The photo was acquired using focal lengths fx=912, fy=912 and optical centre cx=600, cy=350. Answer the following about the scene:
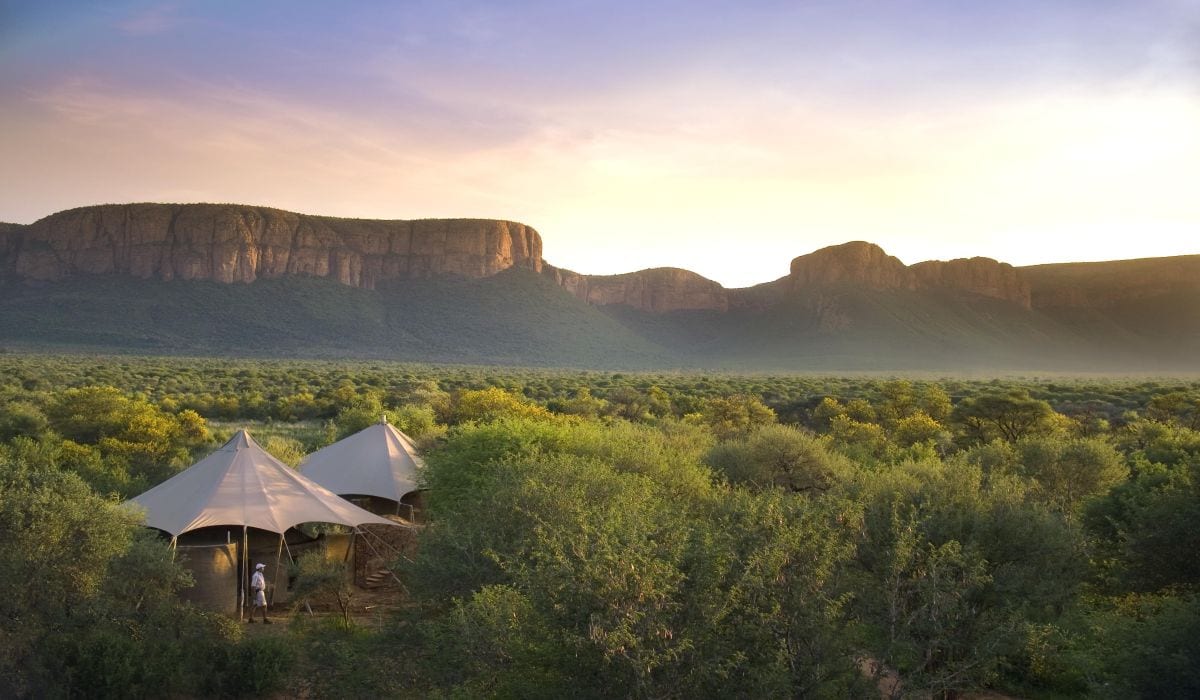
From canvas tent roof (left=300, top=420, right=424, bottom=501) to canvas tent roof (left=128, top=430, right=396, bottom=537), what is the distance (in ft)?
Answer: 13.1

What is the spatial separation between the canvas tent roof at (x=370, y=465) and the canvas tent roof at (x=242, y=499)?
3.98 m

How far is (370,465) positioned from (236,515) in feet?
20.6

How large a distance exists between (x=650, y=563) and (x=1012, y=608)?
15.3 feet

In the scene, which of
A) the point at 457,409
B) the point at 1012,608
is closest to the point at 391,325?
the point at 457,409

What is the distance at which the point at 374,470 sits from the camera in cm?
2133

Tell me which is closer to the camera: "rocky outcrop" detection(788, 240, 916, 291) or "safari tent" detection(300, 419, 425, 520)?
"safari tent" detection(300, 419, 425, 520)

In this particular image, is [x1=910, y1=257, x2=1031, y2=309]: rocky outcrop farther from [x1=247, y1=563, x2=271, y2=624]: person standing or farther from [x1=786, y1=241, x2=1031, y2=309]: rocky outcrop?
[x1=247, y1=563, x2=271, y2=624]: person standing

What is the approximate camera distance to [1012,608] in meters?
10.1

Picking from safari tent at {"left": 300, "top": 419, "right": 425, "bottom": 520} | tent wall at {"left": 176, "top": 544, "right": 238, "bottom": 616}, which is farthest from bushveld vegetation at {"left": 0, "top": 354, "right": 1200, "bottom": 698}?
safari tent at {"left": 300, "top": 419, "right": 425, "bottom": 520}

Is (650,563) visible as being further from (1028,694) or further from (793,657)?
(1028,694)

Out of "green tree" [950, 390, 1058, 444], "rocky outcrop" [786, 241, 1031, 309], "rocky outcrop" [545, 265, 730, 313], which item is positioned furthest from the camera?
"rocky outcrop" [545, 265, 730, 313]

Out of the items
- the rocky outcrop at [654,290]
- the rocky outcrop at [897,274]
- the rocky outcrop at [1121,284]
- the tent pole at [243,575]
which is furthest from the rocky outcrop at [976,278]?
the tent pole at [243,575]

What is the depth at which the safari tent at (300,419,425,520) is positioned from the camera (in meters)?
20.9

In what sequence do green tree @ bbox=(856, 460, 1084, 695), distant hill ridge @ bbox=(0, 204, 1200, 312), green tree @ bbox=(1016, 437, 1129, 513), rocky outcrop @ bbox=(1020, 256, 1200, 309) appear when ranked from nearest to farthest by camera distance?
green tree @ bbox=(856, 460, 1084, 695) → green tree @ bbox=(1016, 437, 1129, 513) → distant hill ridge @ bbox=(0, 204, 1200, 312) → rocky outcrop @ bbox=(1020, 256, 1200, 309)
